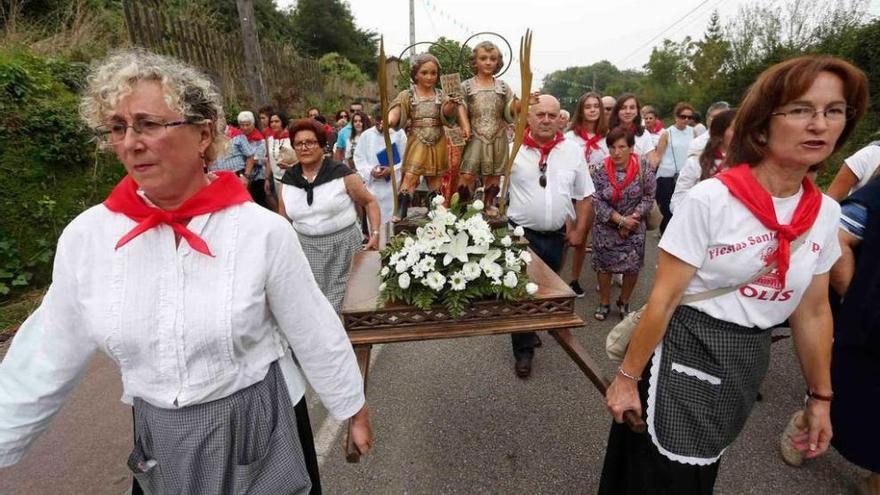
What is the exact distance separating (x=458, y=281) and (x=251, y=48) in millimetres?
9088

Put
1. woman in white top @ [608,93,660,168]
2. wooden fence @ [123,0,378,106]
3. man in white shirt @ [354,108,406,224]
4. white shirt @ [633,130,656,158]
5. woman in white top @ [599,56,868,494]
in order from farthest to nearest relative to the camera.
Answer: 1. wooden fence @ [123,0,378,106]
2. white shirt @ [633,130,656,158]
3. man in white shirt @ [354,108,406,224]
4. woman in white top @ [608,93,660,168]
5. woman in white top @ [599,56,868,494]

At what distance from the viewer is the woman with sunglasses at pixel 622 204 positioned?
399 cm

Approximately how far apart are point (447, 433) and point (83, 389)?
106 inches

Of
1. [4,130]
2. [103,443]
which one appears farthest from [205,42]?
[103,443]

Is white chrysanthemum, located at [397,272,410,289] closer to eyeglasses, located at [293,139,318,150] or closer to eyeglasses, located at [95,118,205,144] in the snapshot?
eyeglasses, located at [95,118,205,144]

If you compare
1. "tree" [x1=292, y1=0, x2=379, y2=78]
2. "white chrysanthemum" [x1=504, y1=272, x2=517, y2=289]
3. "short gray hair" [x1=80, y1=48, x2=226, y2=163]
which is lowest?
"white chrysanthemum" [x1=504, y1=272, x2=517, y2=289]

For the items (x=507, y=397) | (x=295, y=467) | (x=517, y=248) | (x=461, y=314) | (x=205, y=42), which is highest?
(x=205, y=42)

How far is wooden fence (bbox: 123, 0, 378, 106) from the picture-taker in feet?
27.5

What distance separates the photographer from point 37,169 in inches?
187

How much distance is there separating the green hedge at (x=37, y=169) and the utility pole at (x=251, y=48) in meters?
3.94

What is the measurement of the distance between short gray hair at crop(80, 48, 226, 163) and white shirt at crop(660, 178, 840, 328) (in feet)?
5.01

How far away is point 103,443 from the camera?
270 cm

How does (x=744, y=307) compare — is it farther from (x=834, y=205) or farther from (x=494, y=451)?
(x=494, y=451)

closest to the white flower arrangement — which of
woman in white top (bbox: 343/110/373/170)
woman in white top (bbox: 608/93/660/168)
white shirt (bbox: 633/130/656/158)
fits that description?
woman in white top (bbox: 608/93/660/168)
